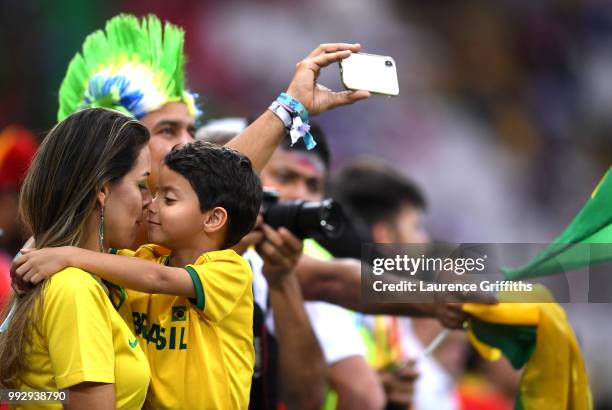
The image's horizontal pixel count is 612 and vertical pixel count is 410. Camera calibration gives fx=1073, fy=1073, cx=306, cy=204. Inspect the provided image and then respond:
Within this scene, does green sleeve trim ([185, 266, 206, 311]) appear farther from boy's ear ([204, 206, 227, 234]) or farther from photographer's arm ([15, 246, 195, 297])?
boy's ear ([204, 206, 227, 234])

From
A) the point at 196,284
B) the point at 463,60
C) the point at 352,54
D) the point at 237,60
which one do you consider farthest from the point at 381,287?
the point at 463,60

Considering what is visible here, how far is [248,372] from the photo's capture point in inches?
96.3

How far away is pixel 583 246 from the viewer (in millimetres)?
Answer: 3158

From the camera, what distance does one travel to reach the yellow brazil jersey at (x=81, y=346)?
2102 mm

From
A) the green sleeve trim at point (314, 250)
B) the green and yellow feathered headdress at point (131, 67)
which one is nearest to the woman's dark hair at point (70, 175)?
the green and yellow feathered headdress at point (131, 67)

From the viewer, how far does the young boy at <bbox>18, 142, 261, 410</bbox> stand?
7.57 feet

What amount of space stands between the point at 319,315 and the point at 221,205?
169 cm

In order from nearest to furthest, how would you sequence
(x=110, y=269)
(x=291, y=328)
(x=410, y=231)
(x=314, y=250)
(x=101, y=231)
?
(x=110, y=269) → (x=101, y=231) → (x=291, y=328) → (x=314, y=250) → (x=410, y=231)

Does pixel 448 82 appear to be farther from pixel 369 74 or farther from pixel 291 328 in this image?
pixel 369 74

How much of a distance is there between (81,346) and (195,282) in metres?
0.32

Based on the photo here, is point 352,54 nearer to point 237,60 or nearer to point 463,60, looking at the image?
point 237,60

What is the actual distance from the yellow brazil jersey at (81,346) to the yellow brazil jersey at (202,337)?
0.10 metres

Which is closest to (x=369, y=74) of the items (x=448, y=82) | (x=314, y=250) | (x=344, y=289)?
(x=344, y=289)

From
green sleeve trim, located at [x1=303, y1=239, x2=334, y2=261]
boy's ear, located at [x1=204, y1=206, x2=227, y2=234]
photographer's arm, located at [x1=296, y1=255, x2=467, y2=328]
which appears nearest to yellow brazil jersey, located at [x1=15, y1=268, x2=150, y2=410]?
boy's ear, located at [x1=204, y1=206, x2=227, y2=234]
